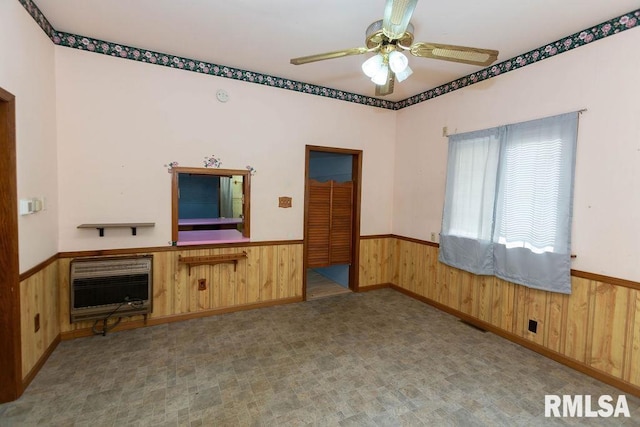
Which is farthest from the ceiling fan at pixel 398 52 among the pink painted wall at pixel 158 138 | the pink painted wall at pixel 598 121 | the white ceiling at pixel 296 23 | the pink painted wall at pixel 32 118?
the pink painted wall at pixel 32 118

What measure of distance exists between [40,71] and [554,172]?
14.9ft

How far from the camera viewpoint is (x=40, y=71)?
2488 millimetres

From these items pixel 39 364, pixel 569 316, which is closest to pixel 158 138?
pixel 39 364

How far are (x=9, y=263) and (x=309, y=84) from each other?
3.43 m

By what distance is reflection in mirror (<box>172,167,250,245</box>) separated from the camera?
351 centimetres

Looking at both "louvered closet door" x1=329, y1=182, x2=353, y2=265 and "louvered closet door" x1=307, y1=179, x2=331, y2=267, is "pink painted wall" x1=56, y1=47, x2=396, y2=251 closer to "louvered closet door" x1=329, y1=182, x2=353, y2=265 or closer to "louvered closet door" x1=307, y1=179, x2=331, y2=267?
"louvered closet door" x1=307, y1=179, x2=331, y2=267

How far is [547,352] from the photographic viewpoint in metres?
2.79

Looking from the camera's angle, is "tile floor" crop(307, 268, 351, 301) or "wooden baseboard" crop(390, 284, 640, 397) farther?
"tile floor" crop(307, 268, 351, 301)

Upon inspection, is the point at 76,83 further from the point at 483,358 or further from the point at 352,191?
the point at 483,358

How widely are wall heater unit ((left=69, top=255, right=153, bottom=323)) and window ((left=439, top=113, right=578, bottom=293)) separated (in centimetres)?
348

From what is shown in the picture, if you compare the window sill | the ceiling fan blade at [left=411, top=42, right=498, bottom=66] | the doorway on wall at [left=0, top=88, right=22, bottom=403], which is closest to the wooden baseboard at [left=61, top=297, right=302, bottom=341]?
the window sill

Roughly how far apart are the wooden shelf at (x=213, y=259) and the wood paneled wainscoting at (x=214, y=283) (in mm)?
39

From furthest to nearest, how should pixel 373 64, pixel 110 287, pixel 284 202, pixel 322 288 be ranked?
pixel 322 288, pixel 284 202, pixel 110 287, pixel 373 64

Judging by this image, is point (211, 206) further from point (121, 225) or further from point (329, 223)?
point (121, 225)
